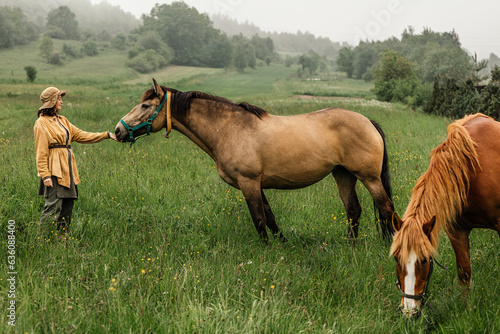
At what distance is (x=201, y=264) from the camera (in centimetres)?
359

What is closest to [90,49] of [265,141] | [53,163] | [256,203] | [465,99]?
[465,99]

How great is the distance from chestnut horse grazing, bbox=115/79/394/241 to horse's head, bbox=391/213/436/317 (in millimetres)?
1920

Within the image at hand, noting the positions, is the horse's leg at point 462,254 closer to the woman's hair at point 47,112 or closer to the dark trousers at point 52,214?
the dark trousers at point 52,214

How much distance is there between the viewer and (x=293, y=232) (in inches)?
192

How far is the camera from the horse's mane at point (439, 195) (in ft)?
8.52

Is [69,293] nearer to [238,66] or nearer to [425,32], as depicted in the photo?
[238,66]

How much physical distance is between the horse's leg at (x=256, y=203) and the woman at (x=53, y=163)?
2112mm

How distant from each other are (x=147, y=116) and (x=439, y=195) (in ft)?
11.4

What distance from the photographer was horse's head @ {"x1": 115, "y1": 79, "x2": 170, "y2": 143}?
4.53 metres

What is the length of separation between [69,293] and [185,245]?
4.95ft

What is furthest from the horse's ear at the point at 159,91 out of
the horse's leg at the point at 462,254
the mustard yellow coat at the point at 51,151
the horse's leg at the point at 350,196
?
the horse's leg at the point at 462,254

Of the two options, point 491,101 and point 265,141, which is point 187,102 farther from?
point 491,101

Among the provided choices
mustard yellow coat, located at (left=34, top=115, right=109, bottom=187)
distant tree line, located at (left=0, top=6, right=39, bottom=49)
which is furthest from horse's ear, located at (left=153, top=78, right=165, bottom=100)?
distant tree line, located at (left=0, top=6, right=39, bottom=49)

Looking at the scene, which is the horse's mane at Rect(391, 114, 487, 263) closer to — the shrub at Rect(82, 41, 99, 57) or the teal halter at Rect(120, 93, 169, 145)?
the teal halter at Rect(120, 93, 169, 145)
